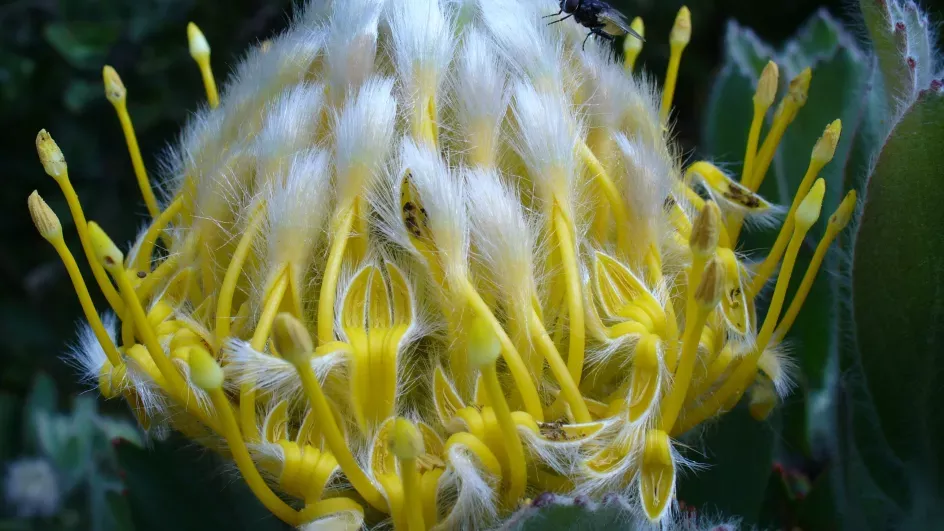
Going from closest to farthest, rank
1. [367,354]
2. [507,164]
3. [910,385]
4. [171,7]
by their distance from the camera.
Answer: [367,354]
[507,164]
[910,385]
[171,7]

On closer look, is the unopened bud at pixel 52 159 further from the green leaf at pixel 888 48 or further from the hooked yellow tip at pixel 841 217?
the green leaf at pixel 888 48

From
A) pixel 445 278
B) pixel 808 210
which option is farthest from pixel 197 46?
pixel 808 210

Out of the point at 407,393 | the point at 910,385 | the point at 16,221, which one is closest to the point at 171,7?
the point at 16,221

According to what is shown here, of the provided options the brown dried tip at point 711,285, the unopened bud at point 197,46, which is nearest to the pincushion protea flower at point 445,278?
the brown dried tip at point 711,285

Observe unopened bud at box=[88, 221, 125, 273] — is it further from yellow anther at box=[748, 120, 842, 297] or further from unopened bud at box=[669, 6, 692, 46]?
unopened bud at box=[669, 6, 692, 46]

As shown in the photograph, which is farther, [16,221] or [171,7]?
[16,221]

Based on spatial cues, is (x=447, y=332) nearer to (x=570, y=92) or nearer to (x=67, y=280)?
(x=570, y=92)

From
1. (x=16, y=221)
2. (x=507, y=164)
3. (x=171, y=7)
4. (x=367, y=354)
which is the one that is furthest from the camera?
(x=16, y=221)

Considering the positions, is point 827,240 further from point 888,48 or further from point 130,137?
point 130,137
